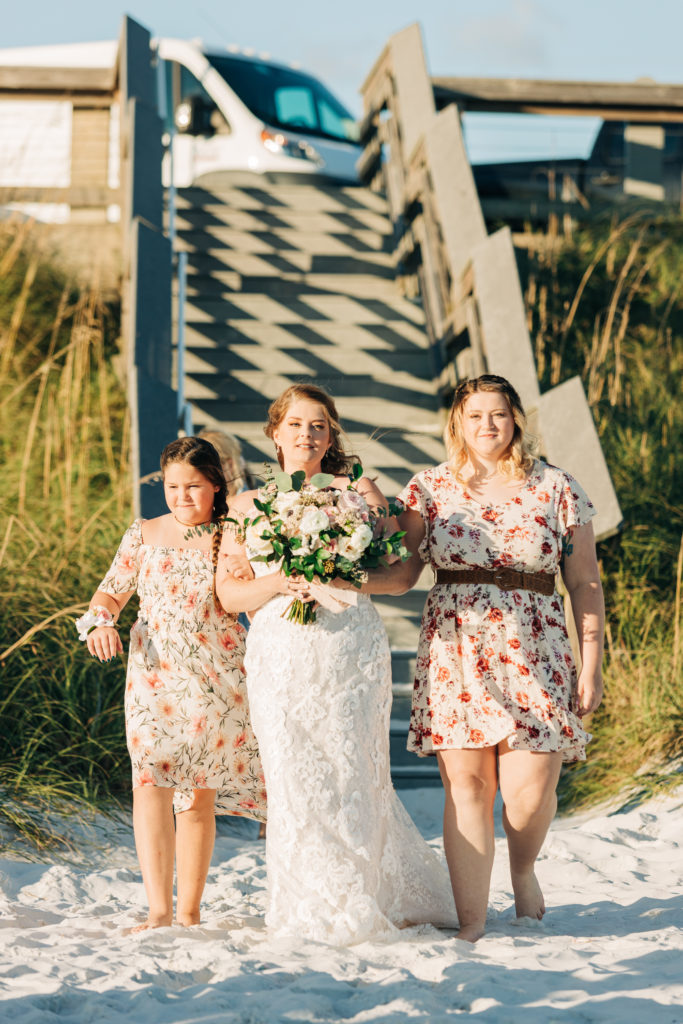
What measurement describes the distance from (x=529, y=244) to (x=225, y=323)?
7.81 ft

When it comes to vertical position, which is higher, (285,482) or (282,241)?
(282,241)

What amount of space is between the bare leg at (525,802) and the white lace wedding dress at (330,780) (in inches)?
11.9

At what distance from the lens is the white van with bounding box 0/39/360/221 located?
31.2 ft

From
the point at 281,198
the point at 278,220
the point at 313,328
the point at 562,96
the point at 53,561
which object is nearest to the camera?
the point at 53,561

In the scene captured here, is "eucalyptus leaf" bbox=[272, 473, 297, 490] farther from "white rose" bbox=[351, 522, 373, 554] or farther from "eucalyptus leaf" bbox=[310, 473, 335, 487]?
"white rose" bbox=[351, 522, 373, 554]

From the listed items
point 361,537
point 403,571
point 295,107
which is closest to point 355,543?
point 361,537

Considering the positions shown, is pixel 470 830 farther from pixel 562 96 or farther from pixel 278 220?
pixel 562 96

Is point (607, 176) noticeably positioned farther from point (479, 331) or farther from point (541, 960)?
point (541, 960)

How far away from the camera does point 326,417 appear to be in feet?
12.0

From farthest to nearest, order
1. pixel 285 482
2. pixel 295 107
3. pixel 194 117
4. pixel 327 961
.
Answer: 1. pixel 295 107
2. pixel 194 117
3. pixel 285 482
4. pixel 327 961

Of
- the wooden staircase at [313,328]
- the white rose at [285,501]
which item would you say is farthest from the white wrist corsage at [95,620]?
the wooden staircase at [313,328]

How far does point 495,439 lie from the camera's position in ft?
12.0

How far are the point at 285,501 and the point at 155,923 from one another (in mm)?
1336

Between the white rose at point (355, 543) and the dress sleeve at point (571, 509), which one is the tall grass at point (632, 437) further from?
the white rose at point (355, 543)
